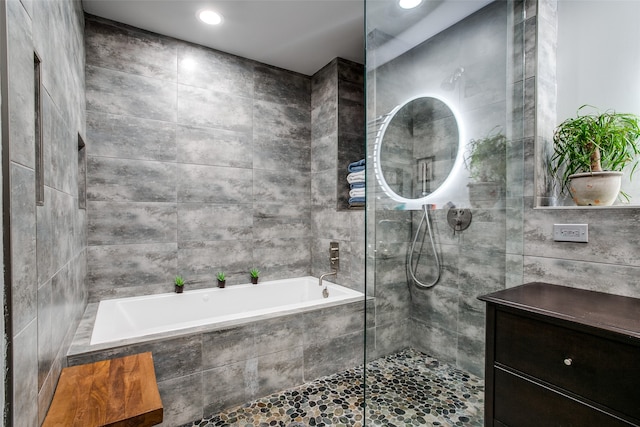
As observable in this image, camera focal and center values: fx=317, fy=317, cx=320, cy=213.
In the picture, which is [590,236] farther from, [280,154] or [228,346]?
[280,154]

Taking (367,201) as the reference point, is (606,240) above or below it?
below

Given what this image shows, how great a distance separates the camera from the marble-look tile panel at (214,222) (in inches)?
110

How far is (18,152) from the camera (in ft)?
2.66

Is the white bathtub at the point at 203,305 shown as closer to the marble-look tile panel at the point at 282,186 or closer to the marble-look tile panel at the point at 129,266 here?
the marble-look tile panel at the point at 129,266

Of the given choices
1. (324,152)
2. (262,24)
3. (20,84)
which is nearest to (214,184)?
(324,152)

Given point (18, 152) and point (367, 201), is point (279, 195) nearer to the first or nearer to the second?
point (367, 201)

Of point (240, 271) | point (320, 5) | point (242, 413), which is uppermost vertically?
point (320, 5)

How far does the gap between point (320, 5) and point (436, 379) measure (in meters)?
2.69

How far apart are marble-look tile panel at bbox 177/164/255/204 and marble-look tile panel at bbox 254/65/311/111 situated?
2.65ft

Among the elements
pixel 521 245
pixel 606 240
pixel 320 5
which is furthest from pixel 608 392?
pixel 320 5

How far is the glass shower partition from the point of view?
1801 mm

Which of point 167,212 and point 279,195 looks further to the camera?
point 279,195

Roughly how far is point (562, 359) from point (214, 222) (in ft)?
8.50

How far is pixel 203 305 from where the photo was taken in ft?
9.13
